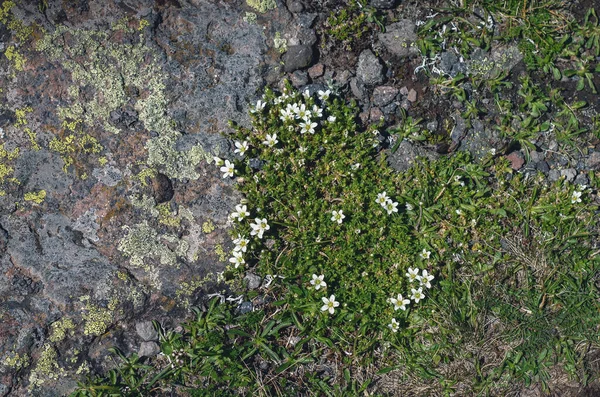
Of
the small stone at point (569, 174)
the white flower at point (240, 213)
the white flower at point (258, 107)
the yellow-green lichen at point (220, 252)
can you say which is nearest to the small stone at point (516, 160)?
the small stone at point (569, 174)

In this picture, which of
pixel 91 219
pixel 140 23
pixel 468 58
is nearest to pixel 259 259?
pixel 91 219

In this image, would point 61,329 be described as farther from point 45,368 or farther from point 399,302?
point 399,302

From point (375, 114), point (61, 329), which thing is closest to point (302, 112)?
point (375, 114)

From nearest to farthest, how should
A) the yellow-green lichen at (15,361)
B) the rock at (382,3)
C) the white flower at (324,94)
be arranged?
the yellow-green lichen at (15,361) → the white flower at (324,94) → the rock at (382,3)

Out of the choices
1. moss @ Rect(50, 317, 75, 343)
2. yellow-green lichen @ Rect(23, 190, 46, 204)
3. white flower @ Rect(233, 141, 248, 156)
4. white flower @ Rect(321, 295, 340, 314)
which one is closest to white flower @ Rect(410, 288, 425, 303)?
white flower @ Rect(321, 295, 340, 314)

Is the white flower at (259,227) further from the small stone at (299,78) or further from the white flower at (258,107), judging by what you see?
the small stone at (299,78)

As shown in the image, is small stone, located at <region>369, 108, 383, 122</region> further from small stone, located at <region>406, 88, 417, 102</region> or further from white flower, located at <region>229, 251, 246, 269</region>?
white flower, located at <region>229, 251, 246, 269</region>

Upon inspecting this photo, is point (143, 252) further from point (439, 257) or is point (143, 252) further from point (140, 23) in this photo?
point (439, 257)
